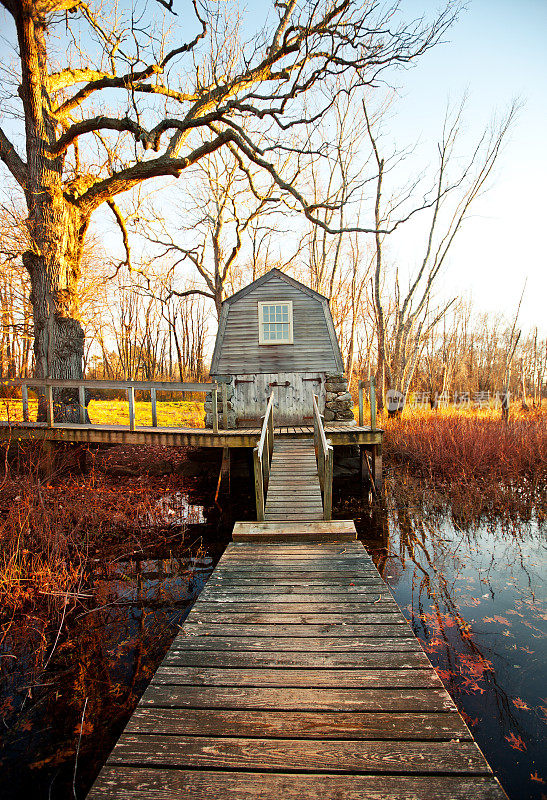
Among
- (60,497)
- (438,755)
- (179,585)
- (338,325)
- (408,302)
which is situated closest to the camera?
(438,755)

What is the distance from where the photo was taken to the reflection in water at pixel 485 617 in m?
3.45

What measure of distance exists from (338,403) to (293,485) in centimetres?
543

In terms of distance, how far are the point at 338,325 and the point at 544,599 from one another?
85.6ft

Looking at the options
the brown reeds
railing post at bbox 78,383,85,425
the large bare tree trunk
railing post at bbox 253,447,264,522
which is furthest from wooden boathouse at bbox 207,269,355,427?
railing post at bbox 253,447,264,522

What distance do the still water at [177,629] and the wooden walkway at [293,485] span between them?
156 cm

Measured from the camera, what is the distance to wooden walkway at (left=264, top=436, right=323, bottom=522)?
6.48m

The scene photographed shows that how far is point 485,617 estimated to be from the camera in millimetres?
5191

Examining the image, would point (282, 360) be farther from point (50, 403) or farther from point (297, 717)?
point (297, 717)

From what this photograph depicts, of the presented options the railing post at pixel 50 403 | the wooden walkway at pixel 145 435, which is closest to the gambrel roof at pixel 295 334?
the wooden walkway at pixel 145 435

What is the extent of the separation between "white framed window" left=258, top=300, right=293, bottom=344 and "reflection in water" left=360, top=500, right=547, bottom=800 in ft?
21.6

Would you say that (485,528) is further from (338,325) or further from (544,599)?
(338,325)

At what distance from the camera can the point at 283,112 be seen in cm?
1048

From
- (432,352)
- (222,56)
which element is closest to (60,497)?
(222,56)

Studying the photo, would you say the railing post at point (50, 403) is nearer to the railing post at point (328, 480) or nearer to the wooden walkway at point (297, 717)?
the railing post at point (328, 480)
